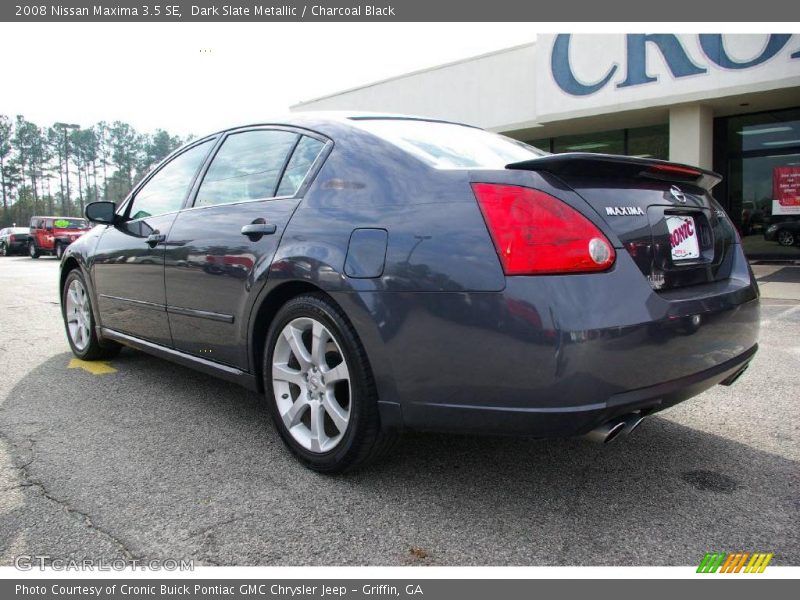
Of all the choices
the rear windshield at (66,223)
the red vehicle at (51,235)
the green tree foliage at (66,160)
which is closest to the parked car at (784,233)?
the red vehicle at (51,235)

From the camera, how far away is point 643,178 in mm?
2369

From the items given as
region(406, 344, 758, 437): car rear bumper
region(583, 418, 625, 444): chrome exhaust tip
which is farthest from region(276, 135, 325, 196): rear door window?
region(583, 418, 625, 444): chrome exhaust tip

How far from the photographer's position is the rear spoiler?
208 cm

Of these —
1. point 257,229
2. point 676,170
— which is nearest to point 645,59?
point 676,170

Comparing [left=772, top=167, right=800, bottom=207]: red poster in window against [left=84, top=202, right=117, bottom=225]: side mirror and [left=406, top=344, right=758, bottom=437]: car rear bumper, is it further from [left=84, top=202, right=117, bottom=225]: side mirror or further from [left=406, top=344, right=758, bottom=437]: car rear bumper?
[left=84, top=202, right=117, bottom=225]: side mirror

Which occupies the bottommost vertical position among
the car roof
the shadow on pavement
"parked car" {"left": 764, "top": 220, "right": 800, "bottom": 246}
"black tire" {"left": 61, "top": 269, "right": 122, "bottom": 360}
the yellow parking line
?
the shadow on pavement

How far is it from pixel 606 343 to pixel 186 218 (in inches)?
94.9

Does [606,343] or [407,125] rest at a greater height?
[407,125]

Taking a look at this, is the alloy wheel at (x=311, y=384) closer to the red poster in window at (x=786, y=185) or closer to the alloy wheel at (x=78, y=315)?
the alloy wheel at (x=78, y=315)

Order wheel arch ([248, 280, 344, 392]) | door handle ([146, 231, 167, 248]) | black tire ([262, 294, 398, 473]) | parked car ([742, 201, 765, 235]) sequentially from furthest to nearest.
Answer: parked car ([742, 201, 765, 235]) → door handle ([146, 231, 167, 248]) → wheel arch ([248, 280, 344, 392]) → black tire ([262, 294, 398, 473])

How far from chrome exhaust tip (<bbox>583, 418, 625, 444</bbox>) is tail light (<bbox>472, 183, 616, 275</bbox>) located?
510 millimetres

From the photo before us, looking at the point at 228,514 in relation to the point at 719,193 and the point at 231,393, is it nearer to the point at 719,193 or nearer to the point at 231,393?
the point at 231,393
